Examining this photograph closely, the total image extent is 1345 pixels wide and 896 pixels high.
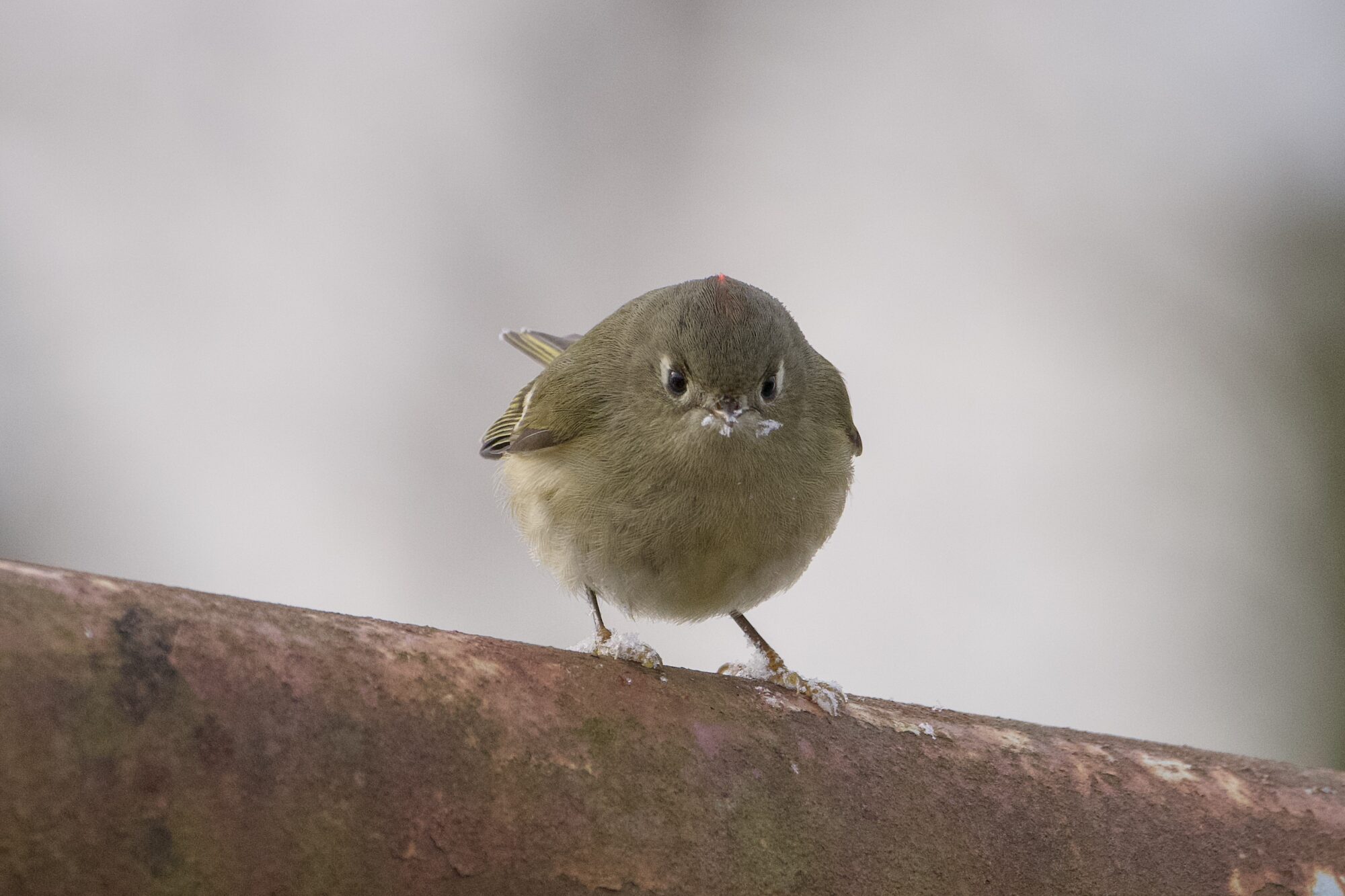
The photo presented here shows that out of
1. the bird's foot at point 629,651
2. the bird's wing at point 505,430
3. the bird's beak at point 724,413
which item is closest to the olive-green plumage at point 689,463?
the bird's beak at point 724,413

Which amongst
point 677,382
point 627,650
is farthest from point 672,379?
point 627,650

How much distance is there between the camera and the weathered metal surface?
1176 millimetres

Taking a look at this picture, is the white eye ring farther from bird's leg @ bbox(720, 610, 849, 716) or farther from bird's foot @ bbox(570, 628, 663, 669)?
bird's foot @ bbox(570, 628, 663, 669)

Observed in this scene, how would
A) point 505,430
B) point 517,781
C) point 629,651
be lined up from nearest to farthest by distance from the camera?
point 517,781, point 629,651, point 505,430

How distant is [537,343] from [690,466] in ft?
6.18

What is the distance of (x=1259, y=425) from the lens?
18.5 ft

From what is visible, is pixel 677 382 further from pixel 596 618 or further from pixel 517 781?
pixel 517 781

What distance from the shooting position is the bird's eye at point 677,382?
2.79m

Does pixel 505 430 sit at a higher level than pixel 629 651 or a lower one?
higher

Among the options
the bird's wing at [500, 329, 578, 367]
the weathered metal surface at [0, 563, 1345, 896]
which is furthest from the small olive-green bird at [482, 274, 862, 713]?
the bird's wing at [500, 329, 578, 367]

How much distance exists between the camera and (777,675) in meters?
2.55

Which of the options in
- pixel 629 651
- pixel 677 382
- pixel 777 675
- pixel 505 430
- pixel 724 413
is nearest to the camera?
pixel 629 651

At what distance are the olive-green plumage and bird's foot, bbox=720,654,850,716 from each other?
0.16m

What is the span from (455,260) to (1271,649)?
13.4 feet
